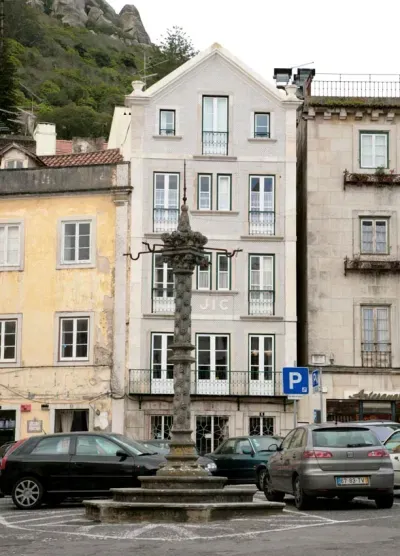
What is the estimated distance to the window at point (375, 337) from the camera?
42.0 metres

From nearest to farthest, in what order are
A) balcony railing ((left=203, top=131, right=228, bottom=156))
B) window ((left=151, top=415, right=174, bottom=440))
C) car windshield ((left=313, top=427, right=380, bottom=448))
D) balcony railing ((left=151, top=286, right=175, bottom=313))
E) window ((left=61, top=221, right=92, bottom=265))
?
car windshield ((left=313, top=427, right=380, bottom=448))
window ((left=151, top=415, right=174, bottom=440))
balcony railing ((left=151, top=286, right=175, bottom=313))
window ((left=61, top=221, right=92, bottom=265))
balcony railing ((left=203, top=131, right=228, bottom=156))

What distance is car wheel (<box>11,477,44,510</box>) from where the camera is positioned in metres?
22.8

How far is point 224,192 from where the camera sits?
43.0m

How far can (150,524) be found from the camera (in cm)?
1794

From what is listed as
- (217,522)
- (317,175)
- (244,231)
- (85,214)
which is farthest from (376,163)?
(217,522)

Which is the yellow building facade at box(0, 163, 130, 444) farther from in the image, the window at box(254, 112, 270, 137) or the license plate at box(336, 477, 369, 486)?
the license plate at box(336, 477, 369, 486)

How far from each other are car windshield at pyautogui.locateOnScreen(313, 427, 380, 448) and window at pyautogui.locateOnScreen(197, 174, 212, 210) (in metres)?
21.7

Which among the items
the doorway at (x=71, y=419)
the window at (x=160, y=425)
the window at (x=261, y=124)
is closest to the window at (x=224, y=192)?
the window at (x=261, y=124)

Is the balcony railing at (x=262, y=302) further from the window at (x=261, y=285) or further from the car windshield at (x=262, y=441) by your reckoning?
the car windshield at (x=262, y=441)

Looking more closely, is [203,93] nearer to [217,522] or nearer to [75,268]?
[75,268]

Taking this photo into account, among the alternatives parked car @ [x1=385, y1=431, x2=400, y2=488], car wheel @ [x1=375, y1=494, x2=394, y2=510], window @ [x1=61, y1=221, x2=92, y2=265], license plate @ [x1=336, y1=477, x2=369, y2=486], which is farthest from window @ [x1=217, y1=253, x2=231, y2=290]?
license plate @ [x1=336, y1=477, x2=369, y2=486]

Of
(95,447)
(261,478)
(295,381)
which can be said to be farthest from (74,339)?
(95,447)

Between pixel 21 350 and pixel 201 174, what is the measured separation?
9017 mm

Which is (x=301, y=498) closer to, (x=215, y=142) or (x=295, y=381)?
(x=295, y=381)
